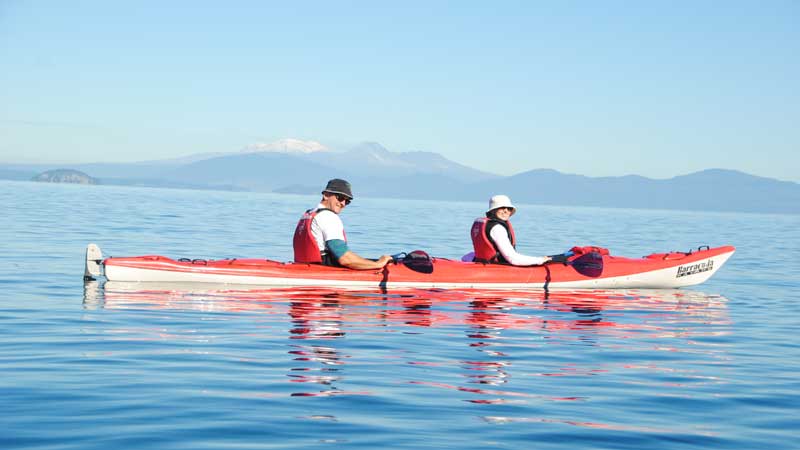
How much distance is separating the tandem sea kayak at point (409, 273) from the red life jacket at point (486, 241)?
199 mm

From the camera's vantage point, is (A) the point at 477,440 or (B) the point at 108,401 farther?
(B) the point at 108,401

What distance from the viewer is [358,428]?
674 centimetres

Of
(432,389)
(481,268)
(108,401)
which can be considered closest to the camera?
(108,401)

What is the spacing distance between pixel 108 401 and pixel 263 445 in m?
1.69

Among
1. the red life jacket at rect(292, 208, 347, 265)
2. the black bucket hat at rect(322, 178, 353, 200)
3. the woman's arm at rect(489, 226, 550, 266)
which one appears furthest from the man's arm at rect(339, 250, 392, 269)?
the woman's arm at rect(489, 226, 550, 266)

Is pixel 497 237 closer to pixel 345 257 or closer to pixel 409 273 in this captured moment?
pixel 409 273

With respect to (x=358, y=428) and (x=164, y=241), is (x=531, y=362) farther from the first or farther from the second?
(x=164, y=241)

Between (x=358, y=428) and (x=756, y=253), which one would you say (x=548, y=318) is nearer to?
(x=358, y=428)

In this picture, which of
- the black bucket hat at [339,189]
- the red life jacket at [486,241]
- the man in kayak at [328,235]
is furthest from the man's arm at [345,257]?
the red life jacket at [486,241]

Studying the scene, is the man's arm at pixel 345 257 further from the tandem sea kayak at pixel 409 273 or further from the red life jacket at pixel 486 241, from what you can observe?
the red life jacket at pixel 486 241

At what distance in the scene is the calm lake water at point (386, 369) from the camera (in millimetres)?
6684

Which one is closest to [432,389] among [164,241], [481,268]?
[481,268]

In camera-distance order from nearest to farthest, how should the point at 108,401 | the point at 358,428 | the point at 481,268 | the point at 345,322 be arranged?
the point at 358,428
the point at 108,401
the point at 345,322
the point at 481,268

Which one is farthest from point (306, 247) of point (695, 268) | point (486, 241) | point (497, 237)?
point (695, 268)
